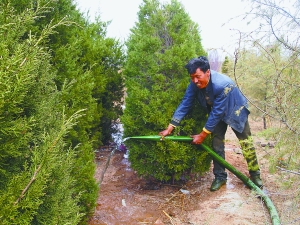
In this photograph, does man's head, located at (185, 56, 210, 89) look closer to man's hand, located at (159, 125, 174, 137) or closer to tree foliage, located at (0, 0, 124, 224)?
man's hand, located at (159, 125, 174, 137)

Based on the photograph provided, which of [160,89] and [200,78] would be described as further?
[160,89]

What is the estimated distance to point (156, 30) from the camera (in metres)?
4.78

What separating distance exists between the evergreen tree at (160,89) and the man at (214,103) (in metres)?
0.24

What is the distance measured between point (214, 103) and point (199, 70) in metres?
0.52

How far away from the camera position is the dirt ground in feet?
12.8

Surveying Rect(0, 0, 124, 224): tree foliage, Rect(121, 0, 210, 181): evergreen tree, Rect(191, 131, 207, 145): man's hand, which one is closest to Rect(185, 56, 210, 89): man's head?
Rect(121, 0, 210, 181): evergreen tree

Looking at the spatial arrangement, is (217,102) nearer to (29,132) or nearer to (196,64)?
(196,64)

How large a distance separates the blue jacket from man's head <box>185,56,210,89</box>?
131 mm

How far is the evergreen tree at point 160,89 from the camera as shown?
4.48 m

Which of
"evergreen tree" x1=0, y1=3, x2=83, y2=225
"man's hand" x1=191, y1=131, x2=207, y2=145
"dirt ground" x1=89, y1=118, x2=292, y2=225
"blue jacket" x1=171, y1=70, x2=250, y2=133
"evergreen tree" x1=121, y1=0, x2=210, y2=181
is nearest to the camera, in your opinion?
"evergreen tree" x1=0, y1=3, x2=83, y2=225

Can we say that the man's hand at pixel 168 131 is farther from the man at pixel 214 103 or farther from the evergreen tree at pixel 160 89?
the evergreen tree at pixel 160 89

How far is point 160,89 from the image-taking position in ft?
15.0

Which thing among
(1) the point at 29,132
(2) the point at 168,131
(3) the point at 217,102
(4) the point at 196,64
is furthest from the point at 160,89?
(1) the point at 29,132

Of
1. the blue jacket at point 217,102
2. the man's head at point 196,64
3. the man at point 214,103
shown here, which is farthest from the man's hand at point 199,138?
the man's head at point 196,64
